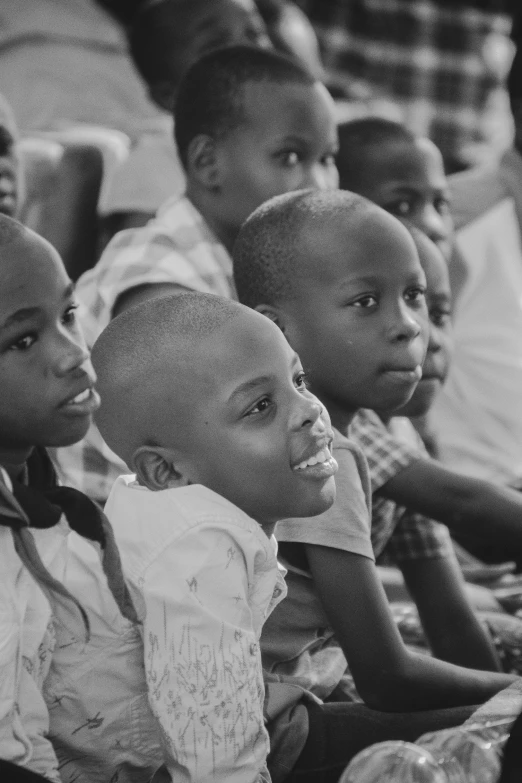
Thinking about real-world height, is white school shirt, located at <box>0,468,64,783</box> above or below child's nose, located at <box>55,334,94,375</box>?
below

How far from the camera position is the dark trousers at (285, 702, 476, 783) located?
4.52 ft

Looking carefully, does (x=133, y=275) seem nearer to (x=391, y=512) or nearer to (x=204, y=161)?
(x=204, y=161)

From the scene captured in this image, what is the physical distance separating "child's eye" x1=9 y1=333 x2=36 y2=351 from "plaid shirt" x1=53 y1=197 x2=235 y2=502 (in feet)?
1.64

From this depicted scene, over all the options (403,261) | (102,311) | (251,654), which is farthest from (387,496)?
(102,311)

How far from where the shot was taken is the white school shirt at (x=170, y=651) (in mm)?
1133

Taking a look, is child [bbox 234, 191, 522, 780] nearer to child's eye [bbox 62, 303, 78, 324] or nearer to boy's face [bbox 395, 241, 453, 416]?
boy's face [bbox 395, 241, 453, 416]

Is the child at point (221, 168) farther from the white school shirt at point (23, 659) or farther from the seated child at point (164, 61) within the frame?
the white school shirt at point (23, 659)

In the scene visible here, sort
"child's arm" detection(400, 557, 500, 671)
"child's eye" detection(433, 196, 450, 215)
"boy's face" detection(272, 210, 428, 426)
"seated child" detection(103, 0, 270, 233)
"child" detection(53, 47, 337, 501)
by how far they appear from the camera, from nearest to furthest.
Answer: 1. "boy's face" detection(272, 210, 428, 426)
2. "child's arm" detection(400, 557, 500, 671)
3. "child" detection(53, 47, 337, 501)
4. "child's eye" detection(433, 196, 450, 215)
5. "seated child" detection(103, 0, 270, 233)

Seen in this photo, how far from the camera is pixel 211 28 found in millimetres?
2885

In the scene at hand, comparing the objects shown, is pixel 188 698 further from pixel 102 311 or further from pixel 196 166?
pixel 196 166

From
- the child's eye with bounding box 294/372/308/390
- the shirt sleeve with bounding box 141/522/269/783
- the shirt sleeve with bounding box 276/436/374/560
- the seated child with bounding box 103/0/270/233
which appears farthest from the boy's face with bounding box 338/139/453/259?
the shirt sleeve with bounding box 141/522/269/783

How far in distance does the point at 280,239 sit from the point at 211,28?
1.50 m

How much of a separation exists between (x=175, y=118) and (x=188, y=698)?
1.37 metres

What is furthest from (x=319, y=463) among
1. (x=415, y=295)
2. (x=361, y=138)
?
(x=361, y=138)
